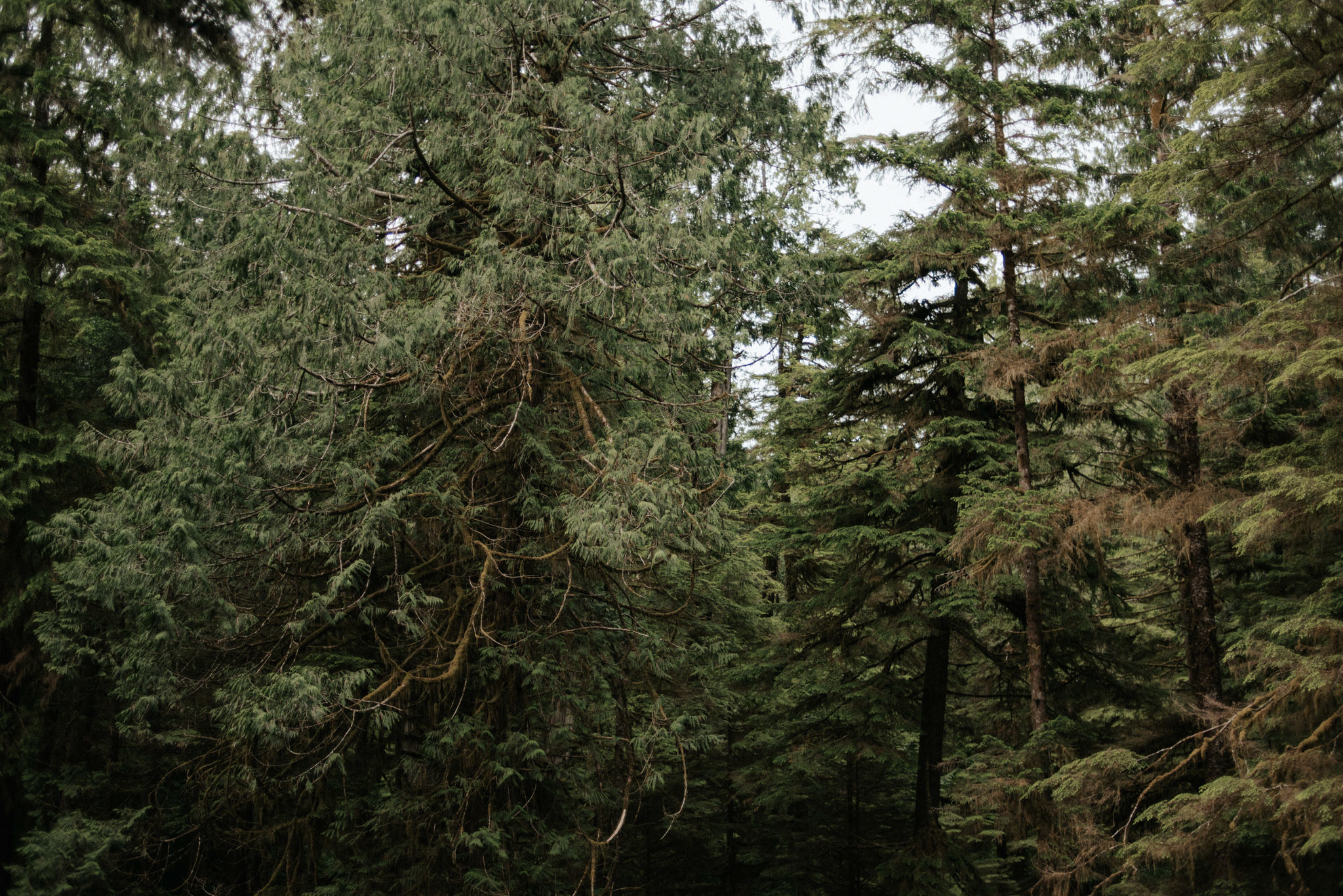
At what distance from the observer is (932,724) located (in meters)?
11.7

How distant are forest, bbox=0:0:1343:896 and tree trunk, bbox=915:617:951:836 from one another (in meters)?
0.07

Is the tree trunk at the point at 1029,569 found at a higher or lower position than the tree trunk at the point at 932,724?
higher

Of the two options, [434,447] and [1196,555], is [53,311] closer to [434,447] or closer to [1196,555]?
[434,447]

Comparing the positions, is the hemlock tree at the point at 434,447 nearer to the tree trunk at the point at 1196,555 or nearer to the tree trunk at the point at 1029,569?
the tree trunk at the point at 1029,569

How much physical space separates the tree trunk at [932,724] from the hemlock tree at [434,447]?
464 cm

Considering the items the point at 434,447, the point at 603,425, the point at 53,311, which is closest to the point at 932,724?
the point at 603,425

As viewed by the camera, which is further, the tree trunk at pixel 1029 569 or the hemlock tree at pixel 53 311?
the hemlock tree at pixel 53 311

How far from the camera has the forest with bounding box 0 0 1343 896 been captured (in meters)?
6.98

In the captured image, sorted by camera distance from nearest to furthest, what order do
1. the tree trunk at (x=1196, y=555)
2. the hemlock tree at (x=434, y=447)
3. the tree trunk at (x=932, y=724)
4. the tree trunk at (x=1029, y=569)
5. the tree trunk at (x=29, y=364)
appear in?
the hemlock tree at (x=434, y=447) < the tree trunk at (x=1196, y=555) < the tree trunk at (x=1029, y=569) < the tree trunk at (x=932, y=724) < the tree trunk at (x=29, y=364)

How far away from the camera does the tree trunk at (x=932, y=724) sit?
38.4ft

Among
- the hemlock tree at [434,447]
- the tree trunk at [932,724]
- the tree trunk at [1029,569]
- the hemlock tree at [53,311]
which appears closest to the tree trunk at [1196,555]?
the tree trunk at [1029,569]

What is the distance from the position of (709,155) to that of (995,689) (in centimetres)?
1175

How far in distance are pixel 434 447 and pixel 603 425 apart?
61.6 inches

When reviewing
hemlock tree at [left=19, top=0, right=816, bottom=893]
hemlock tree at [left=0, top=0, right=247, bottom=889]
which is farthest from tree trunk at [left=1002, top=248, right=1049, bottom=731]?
hemlock tree at [left=0, top=0, right=247, bottom=889]
